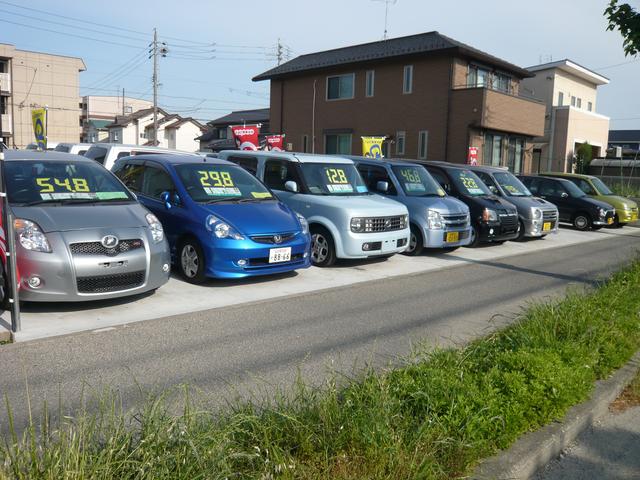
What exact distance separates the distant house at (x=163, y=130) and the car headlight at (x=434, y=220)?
46.7m

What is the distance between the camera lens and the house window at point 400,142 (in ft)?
84.5

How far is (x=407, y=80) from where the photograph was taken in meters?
25.3

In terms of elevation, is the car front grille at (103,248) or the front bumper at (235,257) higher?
the car front grille at (103,248)

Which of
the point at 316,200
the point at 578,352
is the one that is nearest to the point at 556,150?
the point at 316,200

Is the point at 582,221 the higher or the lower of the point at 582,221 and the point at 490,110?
the lower

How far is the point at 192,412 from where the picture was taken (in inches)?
114

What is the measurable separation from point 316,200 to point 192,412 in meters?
6.53

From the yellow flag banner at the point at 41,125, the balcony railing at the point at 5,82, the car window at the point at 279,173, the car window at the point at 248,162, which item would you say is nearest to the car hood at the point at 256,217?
the car window at the point at 279,173

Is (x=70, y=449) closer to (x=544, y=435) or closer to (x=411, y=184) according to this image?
(x=544, y=435)

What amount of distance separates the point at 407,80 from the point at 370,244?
18.0 metres

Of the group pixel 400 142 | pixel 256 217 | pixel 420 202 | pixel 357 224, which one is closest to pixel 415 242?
pixel 420 202

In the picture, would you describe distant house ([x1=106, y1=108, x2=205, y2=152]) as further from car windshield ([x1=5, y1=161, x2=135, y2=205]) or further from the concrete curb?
the concrete curb

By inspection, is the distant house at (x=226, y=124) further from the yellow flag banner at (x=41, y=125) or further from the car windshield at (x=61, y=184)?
the car windshield at (x=61, y=184)

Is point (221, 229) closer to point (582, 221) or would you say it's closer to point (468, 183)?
point (468, 183)
